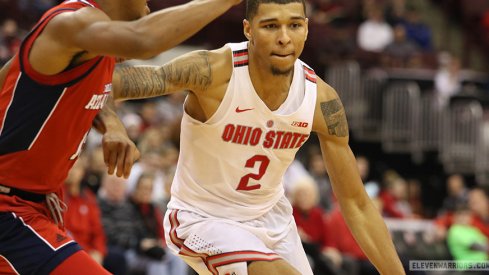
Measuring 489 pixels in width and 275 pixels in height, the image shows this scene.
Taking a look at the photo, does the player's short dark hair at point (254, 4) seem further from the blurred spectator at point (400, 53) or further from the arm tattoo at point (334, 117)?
the blurred spectator at point (400, 53)

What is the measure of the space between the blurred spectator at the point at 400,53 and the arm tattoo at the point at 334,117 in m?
11.6

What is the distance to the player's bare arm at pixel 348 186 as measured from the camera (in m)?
5.99

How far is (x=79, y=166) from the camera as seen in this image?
9906mm

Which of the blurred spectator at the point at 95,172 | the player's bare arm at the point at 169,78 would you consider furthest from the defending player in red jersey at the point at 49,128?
the blurred spectator at the point at 95,172

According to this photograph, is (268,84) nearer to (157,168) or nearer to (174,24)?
(174,24)

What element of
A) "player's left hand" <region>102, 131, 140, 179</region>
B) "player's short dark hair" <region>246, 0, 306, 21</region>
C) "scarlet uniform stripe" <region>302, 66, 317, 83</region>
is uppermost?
"player's short dark hair" <region>246, 0, 306, 21</region>

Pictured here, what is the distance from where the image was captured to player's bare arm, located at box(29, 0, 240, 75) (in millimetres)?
4203

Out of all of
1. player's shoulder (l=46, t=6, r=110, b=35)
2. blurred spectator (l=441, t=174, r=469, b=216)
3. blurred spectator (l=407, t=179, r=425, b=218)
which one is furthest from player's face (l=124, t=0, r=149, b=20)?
blurred spectator (l=407, t=179, r=425, b=218)

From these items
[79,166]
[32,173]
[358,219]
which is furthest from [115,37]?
[79,166]

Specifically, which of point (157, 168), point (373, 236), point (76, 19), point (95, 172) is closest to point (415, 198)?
point (157, 168)

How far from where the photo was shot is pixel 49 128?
186 inches

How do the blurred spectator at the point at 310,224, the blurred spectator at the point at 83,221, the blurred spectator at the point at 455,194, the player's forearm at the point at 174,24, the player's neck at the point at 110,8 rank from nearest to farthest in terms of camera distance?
the player's forearm at the point at 174,24, the player's neck at the point at 110,8, the blurred spectator at the point at 83,221, the blurred spectator at the point at 310,224, the blurred spectator at the point at 455,194

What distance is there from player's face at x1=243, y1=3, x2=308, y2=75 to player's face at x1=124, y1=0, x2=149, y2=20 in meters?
1.02

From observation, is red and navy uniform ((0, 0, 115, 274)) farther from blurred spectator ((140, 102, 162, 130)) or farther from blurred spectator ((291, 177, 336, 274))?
blurred spectator ((140, 102, 162, 130))
